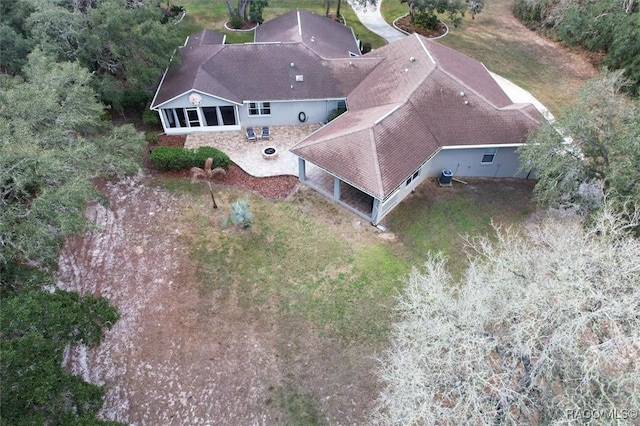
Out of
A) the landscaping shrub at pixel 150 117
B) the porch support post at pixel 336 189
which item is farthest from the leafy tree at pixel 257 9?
the porch support post at pixel 336 189

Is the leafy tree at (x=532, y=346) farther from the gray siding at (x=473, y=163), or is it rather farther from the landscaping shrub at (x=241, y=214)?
the gray siding at (x=473, y=163)

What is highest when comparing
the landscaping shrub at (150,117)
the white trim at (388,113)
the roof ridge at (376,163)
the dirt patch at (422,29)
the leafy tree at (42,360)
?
the leafy tree at (42,360)

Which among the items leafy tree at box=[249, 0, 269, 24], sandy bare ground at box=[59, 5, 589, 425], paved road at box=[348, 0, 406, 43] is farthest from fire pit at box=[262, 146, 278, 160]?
leafy tree at box=[249, 0, 269, 24]

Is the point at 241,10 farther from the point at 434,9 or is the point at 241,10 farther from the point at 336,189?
the point at 336,189

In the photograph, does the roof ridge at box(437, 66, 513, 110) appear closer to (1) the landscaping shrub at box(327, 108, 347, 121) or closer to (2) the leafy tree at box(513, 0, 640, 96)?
(1) the landscaping shrub at box(327, 108, 347, 121)

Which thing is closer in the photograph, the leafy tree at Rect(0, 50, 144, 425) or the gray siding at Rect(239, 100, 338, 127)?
the leafy tree at Rect(0, 50, 144, 425)
